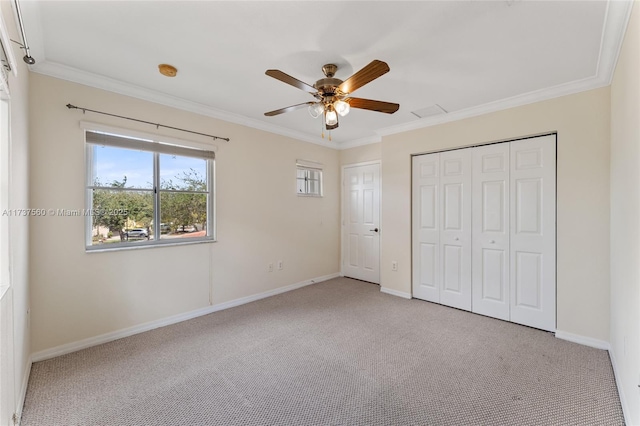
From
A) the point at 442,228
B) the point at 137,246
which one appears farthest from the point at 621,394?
the point at 137,246

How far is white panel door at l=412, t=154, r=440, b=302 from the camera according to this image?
3.74 meters

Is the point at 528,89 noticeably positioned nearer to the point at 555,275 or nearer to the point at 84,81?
the point at 555,275

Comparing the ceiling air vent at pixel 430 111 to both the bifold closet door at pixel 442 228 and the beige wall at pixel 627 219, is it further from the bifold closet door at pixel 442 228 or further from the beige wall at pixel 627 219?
the beige wall at pixel 627 219

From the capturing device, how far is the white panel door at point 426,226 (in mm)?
3742

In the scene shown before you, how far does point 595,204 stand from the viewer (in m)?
2.56

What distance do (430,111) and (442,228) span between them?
5.05ft

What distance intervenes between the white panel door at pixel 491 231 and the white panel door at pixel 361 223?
1632 mm

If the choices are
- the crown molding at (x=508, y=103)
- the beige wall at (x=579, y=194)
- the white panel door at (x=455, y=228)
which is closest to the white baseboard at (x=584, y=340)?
the beige wall at (x=579, y=194)

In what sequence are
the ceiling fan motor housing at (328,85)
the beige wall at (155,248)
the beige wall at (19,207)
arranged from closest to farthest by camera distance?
the beige wall at (19,207) < the ceiling fan motor housing at (328,85) < the beige wall at (155,248)

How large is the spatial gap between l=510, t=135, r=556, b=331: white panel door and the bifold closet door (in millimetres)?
493

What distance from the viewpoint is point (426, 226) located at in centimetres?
384

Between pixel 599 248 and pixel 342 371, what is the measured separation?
2.64m

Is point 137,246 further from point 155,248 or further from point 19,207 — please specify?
point 19,207

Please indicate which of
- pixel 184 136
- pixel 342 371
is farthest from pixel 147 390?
pixel 184 136
